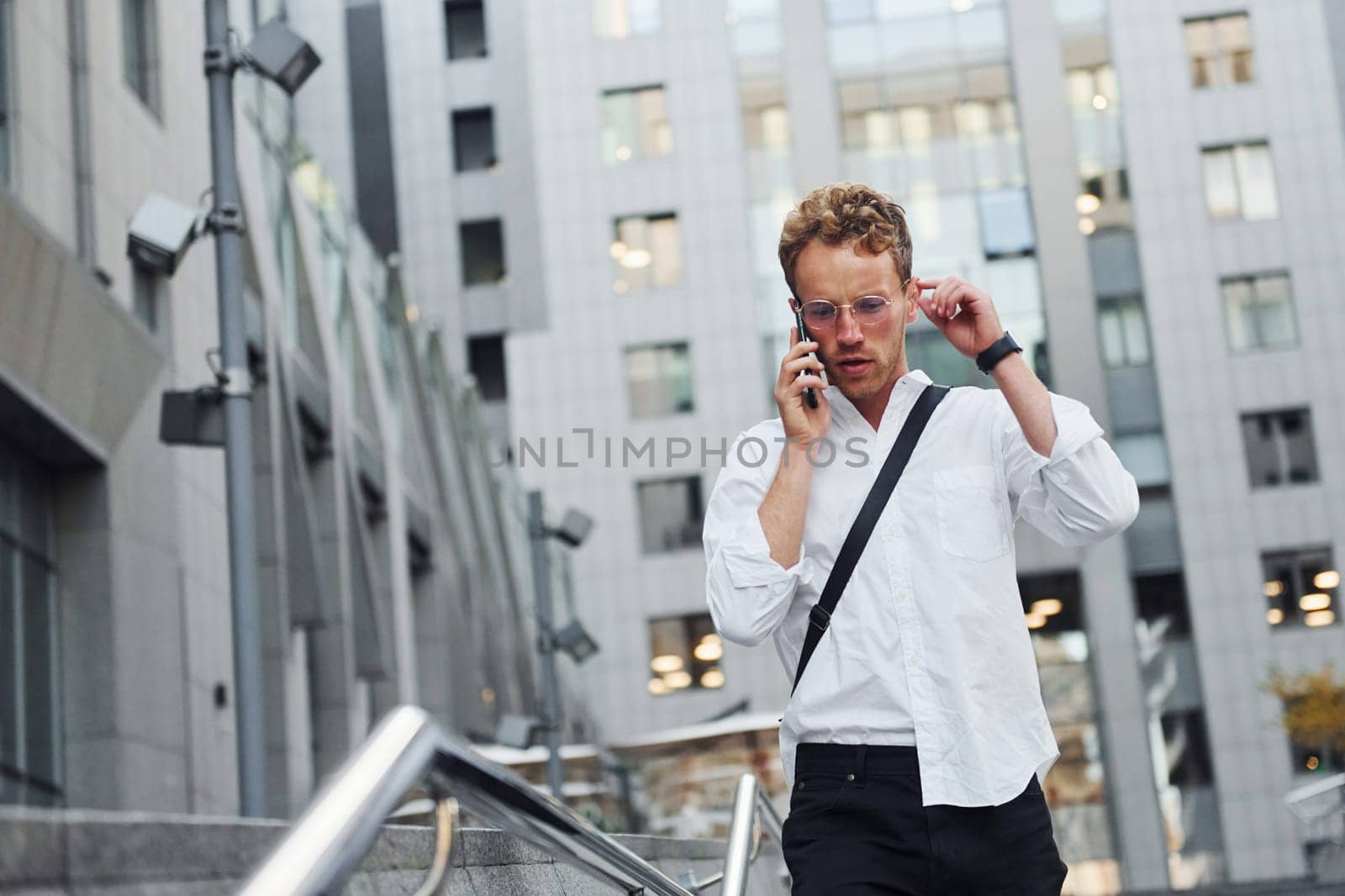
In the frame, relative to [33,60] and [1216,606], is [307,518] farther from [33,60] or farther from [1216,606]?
[1216,606]

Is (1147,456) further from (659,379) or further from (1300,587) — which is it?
(659,379)

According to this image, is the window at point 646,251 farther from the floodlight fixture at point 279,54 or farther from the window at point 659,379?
the floodlight fixture at point 279,54

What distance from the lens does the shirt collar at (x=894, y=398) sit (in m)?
3.32

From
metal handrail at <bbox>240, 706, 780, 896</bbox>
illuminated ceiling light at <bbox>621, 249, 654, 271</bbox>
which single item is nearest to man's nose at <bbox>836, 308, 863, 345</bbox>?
metal handrail at <bbox>240, 706, 780, 896</bbox>

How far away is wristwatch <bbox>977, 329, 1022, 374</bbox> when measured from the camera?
3.26 meters

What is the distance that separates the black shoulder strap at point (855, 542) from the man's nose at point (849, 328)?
200 millimetres

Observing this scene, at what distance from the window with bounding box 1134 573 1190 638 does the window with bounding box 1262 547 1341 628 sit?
176 cm

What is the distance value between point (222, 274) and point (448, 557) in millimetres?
21477

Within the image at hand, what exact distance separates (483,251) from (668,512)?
12.0 metres

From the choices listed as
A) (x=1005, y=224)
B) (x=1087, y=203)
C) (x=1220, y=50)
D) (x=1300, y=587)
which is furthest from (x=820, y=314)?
(x=1220, y=50)

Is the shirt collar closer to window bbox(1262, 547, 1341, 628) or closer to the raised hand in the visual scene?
the raised hand

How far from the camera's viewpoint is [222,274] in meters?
11.3

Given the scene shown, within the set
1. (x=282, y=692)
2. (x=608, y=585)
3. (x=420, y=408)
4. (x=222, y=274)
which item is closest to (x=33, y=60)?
(x=222, y=274)

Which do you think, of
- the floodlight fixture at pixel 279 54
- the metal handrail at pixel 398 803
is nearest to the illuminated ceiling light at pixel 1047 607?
the floodlight fixture at pixel 279 54
